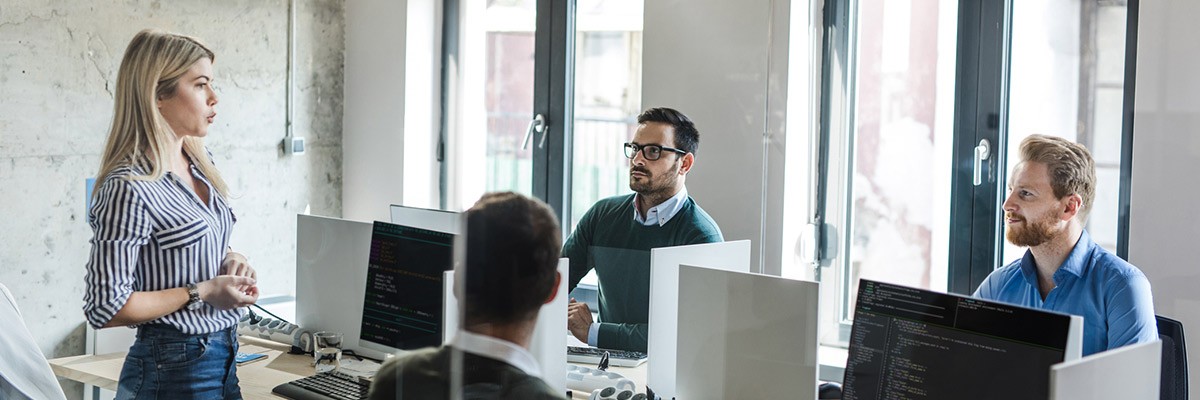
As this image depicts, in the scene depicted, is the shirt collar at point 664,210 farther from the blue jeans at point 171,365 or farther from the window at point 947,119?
the blue jeans at point 171,365

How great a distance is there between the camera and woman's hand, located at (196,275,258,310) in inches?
70.0

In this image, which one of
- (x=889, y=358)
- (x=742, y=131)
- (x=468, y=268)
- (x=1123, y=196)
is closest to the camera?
(x=468, y=268)

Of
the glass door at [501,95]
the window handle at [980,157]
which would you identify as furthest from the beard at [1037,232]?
the glass door at [501,95]

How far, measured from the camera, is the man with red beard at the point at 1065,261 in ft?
6.27

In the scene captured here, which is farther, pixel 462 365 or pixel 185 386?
pixel 185 386

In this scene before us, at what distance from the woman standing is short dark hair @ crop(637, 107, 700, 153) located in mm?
1243

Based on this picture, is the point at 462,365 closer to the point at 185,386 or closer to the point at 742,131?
the point at 185,386

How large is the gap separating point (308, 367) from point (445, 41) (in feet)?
3.42

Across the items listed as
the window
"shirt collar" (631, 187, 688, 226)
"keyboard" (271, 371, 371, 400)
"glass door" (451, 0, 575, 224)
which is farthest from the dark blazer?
the window

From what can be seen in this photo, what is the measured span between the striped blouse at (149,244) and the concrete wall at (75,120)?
0.60ft

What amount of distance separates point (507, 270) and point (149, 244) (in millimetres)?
1353

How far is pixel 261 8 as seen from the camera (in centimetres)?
269

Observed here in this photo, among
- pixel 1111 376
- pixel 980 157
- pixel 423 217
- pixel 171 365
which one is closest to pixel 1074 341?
pixel 1111 376

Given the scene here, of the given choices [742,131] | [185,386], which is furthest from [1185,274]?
[185,386]
